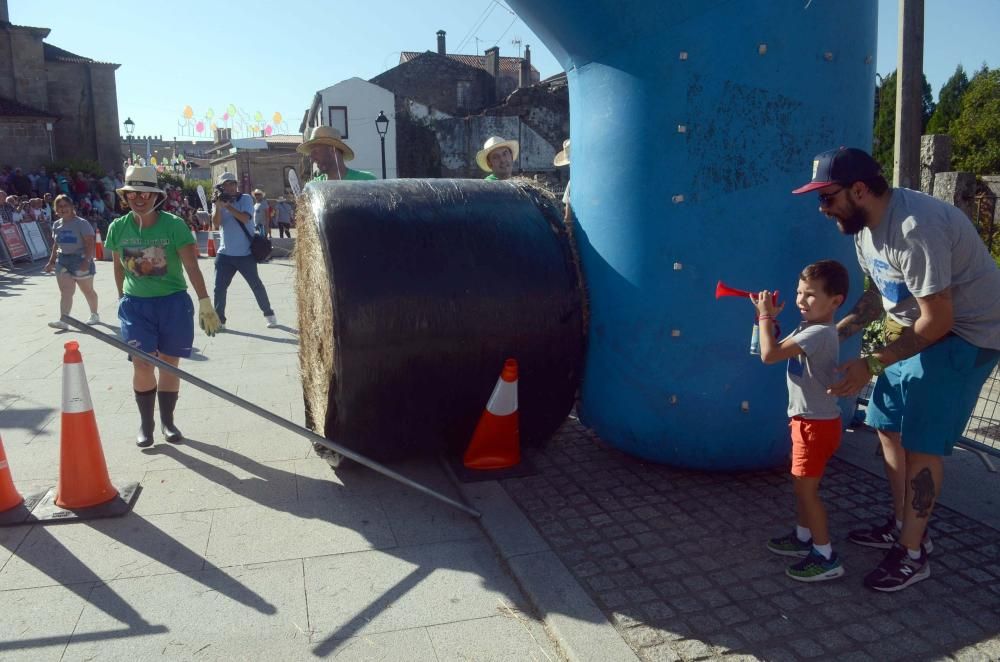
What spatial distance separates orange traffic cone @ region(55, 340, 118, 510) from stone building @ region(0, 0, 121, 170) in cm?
3782

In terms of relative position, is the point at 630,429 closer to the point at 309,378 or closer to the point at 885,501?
the point at 885,501

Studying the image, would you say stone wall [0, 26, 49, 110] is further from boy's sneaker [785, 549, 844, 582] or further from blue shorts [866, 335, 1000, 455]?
blue shorts [866, 335, 1000, 455]

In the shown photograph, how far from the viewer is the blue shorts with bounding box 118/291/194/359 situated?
4848 millimetres

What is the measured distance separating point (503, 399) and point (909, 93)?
5623mm

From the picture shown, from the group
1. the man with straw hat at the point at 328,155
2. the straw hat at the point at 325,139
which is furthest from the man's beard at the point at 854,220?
the straw hat at the point at 325,139

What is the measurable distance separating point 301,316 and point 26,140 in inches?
1499

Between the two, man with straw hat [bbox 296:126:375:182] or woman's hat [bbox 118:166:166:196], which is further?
man with straw hat [bbox 296:126:375:182]

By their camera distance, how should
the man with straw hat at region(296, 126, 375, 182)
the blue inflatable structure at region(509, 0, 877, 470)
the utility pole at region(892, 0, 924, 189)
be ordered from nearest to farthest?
the blue inflatable structure at region(509, 0, 877, 470) → the man with straw hat at region(296, 126, 375, 182) → the utility pole at region(892, 0, 924, 189)

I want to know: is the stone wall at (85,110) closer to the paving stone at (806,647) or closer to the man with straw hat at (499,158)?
the man with straw hat at (499,158)

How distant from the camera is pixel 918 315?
3.16m

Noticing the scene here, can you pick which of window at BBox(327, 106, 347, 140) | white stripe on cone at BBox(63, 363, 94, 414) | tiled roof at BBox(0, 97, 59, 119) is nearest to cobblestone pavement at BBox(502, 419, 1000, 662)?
white stripe on cone at BBox(63, 363, 94, 414)

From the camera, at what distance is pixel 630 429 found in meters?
4.34

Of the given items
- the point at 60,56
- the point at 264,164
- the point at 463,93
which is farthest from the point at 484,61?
the point at 60,56

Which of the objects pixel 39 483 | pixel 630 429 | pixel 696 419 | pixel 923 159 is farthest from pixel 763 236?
pixel 923 159
